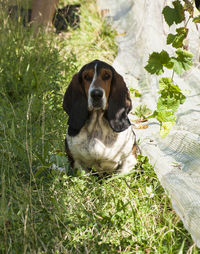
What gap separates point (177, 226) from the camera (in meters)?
2.56

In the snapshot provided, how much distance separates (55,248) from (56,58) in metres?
3.32

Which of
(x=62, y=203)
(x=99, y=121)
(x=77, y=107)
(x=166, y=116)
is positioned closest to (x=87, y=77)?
(x=77, y=107)


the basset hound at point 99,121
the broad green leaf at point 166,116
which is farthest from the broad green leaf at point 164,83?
the basset hound at point 99,121

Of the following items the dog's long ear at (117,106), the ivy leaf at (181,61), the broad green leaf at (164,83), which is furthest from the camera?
the broad green leaf at (164,83)

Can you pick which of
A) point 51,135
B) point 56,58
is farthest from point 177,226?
point 56,58

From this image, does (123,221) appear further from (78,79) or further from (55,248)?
(78,79)

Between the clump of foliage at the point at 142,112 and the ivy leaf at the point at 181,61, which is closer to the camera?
the ivy leaf at the point at 181,61

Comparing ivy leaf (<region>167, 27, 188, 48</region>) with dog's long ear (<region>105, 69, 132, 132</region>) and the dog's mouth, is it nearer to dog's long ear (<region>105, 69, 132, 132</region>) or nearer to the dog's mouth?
dog's long ear (<region>105, 69, 132, 132</region>)

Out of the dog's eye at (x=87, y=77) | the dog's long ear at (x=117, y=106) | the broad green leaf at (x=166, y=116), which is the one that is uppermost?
the dog's eye at (x=87, y=77)

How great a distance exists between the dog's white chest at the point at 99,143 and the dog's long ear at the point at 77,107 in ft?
0.21

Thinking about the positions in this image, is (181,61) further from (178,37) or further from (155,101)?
(155,101)

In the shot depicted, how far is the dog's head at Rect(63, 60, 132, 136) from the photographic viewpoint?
301 centimetres

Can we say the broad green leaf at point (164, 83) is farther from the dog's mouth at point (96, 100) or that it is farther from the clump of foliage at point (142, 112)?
the clump of foliage at point (142, 112)

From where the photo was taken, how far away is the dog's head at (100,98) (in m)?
3.01
